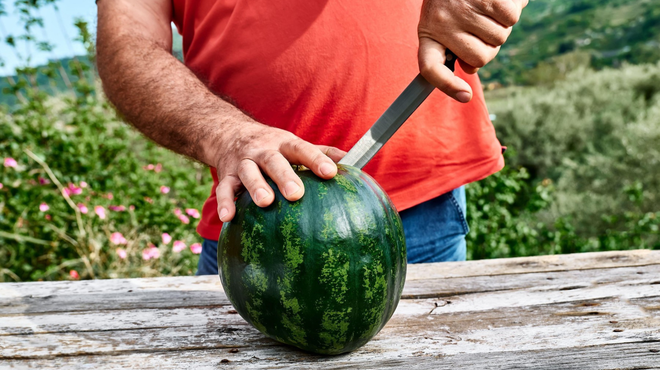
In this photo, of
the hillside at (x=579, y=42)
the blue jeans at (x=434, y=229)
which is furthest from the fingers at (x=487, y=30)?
the hillside at (x=579, y=42)

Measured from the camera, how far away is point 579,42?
98.6 feet

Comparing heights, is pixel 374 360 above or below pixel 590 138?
above

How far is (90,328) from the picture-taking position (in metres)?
1.71

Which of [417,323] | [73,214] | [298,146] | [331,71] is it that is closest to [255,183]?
[298,146]

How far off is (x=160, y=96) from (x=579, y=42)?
33091 mm

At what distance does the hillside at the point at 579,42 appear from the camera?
67.3 feet

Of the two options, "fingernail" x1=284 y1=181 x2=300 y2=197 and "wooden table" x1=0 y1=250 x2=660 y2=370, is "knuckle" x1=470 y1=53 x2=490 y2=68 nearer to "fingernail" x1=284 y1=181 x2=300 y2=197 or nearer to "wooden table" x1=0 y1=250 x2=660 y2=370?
"fingernail" x1=284 y1=181 x2=300 y2=197

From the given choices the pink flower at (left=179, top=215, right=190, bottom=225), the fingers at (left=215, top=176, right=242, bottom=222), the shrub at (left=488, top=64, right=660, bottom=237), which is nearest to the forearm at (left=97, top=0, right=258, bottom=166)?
the fingers at (left=215, top=176, right=242, bottom=222)

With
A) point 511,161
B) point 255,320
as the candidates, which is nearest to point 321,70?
point 255,320

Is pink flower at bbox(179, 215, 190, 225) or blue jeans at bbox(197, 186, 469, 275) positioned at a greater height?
blue jeans at bbox(197, 186, 469, 275)

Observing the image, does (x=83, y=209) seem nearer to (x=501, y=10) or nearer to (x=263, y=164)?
(x=263, y=164)

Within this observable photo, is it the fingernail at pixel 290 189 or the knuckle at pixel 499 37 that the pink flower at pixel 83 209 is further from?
the knuckle at pixel 499 37

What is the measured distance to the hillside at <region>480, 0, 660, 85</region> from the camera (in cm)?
2050

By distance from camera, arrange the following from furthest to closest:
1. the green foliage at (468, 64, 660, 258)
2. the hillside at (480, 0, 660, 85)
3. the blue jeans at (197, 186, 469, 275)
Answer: the hillside at (480, 0, 660, 85), the green foliage at (468, 64, 660, 258), the blue jeans at (197, 186, 469, 275)
